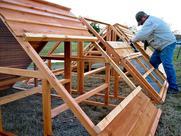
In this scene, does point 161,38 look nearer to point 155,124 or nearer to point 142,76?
point 142,76

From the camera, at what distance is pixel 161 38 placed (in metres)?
4.72

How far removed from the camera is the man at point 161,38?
4633 mm

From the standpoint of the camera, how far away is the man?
4633 millimetres

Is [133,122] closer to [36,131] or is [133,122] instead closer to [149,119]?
[149,119]

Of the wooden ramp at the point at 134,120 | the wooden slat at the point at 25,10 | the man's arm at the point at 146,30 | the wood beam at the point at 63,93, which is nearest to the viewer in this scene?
the wood beam at the point at 63,93

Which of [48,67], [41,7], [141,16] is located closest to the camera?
[48,67]

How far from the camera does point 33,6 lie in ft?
8.86

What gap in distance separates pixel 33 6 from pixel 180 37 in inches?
738

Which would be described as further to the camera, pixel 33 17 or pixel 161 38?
pixel 161 38

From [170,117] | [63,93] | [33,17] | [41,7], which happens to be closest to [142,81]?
[170,117]

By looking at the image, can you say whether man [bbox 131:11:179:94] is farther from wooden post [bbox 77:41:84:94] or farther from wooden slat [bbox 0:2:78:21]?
wooden slat [bbox 0:2:78:21]

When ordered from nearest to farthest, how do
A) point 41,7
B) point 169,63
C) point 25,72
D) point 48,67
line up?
point 25,72 → point 48,67 → point 41,7 → point 169,63

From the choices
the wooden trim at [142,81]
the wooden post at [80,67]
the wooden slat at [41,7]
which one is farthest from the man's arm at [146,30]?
the wooden slat at [41,7]

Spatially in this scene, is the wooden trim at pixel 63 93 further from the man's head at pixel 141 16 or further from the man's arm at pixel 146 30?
the man's head at pixel 141 16
